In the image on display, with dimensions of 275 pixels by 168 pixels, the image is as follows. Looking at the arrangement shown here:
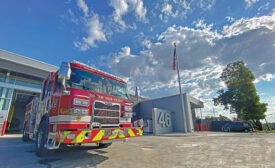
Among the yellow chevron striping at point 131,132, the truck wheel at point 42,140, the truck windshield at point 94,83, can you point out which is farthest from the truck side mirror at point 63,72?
the yellow chevron striping at point 131,132

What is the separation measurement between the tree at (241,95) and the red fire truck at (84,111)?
92.3 ft

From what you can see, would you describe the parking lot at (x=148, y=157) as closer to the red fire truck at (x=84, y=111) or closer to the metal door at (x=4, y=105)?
the red fire truck at (x=84, y=111)

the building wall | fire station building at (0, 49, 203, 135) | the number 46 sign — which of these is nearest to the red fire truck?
fire station building at (0, 49, 203, 135)

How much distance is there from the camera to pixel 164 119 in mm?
19953

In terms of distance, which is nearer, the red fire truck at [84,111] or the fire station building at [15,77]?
the red fire truck at [84,111]

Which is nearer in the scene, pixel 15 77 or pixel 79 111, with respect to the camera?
pixel 79 111

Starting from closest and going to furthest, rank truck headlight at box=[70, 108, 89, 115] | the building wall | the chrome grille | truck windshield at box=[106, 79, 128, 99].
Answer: truck headlight at box=[70, 108, 89, 115] → the chrome grille → truck windshield at box=[106, 79, 128, 99] → the building wall

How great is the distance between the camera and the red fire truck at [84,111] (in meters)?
3.66

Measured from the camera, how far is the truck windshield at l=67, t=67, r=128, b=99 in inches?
169

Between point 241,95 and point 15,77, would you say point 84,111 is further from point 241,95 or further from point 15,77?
point 241,95

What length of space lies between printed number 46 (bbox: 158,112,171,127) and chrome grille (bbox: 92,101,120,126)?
15.2 metres

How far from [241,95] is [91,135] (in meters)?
29.6

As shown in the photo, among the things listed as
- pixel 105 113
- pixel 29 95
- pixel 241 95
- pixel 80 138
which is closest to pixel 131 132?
pixel 105 113

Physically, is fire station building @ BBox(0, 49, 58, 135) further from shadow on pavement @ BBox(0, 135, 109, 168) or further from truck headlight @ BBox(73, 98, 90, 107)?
truck headlight @ BBox(73, 98, 90, 107)
